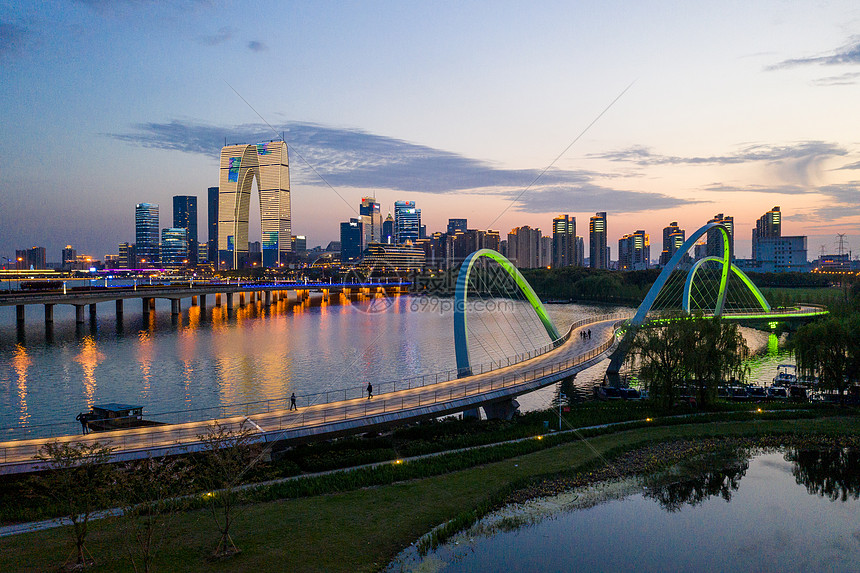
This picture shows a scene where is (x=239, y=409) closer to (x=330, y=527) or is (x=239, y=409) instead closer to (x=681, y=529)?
(x=330, y=527)

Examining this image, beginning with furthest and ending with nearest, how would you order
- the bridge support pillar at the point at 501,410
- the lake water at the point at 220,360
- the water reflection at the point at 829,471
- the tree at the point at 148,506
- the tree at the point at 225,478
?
the lake water at the point at 220,360
the bridge support pillar at the point at 501,410
the water reflection at the point at 829,471
the tree at the point at 225,478
the tree at the point at 148,506

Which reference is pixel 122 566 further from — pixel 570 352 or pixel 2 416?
pixel 570 352

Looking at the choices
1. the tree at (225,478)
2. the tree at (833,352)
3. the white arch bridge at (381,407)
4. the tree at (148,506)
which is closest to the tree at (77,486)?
the tree at (148,506)

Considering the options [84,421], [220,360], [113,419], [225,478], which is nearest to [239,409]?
[113,419]

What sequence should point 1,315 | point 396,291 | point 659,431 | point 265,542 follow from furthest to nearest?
point 396,291 → point 1,315 → point 659,431 → point 265,542

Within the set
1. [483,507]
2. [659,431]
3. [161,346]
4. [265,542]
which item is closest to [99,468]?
[265,542]

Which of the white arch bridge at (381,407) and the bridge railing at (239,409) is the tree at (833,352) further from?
the bridge railing at (239,409)
